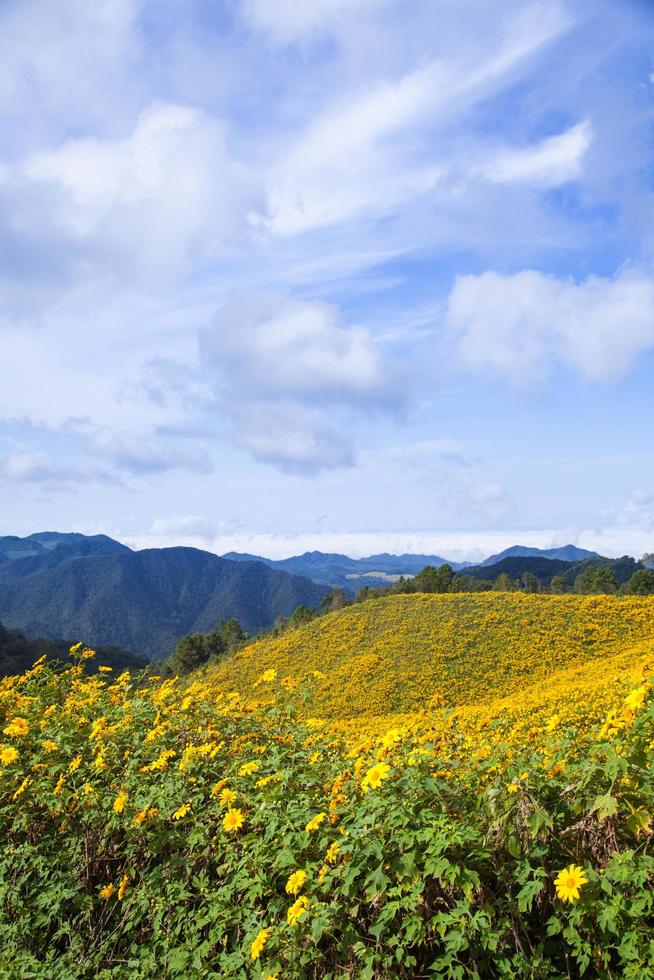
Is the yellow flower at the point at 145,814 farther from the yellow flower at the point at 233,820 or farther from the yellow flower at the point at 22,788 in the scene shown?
the yellow flower at the point at 22,788

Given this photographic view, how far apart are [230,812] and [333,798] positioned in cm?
62

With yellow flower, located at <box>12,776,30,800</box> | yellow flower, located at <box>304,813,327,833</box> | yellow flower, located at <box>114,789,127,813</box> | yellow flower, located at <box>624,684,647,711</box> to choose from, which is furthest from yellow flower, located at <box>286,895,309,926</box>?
yellow flower, located at <box>12,776,30,800</box>

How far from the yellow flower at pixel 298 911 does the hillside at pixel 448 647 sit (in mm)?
15735

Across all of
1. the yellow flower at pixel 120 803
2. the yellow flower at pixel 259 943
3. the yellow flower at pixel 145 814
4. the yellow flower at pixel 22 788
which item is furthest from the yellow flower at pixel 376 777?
the yellow flower at pixel 22 788

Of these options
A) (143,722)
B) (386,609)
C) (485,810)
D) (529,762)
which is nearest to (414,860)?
(485,810)

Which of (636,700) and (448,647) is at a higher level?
(636,700)

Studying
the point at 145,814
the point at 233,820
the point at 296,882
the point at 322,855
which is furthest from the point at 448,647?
the point at 296,882

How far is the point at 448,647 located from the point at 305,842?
2245 cm

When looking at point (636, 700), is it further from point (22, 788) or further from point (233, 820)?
point (22, 788)

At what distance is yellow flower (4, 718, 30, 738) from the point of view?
468 cm

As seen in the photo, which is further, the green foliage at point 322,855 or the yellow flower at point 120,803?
the yellow flower at point 120,803

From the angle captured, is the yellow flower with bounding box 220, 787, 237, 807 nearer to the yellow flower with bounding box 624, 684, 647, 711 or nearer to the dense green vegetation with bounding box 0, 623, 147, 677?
the yellow flower with bounding box 624, 684, 647, 711

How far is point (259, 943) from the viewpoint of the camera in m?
2.61

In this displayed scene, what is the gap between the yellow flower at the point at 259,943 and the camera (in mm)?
2588
